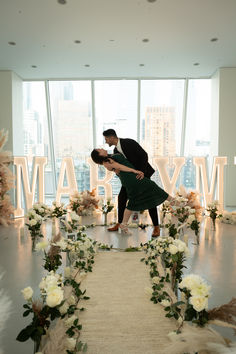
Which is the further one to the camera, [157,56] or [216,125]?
[216,125]

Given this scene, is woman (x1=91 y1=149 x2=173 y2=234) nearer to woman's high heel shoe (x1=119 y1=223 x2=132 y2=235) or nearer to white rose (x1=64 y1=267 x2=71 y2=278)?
woman's high heel shoe (x1=119 y1=223 x2=132 y2=235)

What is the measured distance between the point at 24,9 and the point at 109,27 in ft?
5.20

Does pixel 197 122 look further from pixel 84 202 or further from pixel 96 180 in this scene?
pixel 84 202

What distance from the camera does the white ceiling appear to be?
→ 4695mm

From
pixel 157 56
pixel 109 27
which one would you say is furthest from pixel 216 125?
pixel 109 27

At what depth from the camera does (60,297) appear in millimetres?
1163

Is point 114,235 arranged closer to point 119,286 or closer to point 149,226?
point 149,226

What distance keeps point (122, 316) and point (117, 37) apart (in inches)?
217

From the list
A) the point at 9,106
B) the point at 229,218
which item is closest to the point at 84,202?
the point at 229,218

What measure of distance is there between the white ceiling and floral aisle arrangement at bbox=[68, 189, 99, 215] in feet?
10.9

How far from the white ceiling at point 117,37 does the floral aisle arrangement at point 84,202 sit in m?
3.34

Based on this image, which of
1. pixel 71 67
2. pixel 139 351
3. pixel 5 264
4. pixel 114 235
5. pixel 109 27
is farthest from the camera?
pixel 71 67

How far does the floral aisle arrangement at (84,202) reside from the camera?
19.0ft

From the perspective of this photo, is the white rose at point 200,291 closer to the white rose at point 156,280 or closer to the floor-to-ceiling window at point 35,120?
the white rose at point 156,280
